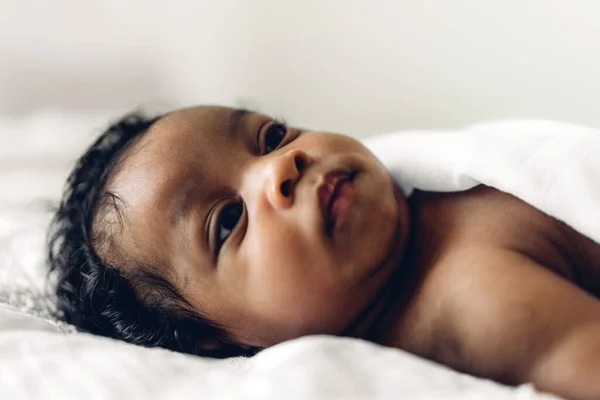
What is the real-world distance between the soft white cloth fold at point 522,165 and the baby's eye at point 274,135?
16cm

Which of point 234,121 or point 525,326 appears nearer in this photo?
point 525,326

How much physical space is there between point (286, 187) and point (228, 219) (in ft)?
0.30

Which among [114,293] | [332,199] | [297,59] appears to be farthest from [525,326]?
[297,59]

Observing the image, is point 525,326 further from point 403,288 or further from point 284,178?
point 284,178

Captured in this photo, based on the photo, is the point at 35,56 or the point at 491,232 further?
the point at 35,56

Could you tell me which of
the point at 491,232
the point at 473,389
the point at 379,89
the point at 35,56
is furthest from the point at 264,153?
the point at 35,56

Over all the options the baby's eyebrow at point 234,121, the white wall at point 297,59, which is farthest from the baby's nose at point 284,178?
the white wall at point 297,59

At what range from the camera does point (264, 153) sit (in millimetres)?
906

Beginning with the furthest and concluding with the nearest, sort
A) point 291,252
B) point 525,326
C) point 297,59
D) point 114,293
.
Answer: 1. point 297,59
2. point 114,293
3. point 291,252
4. point 525,326

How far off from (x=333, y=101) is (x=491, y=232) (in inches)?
32.4

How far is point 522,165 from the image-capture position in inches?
31.9

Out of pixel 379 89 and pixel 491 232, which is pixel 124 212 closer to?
pixel 491 232

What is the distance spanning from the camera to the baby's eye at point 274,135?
3.06 ft

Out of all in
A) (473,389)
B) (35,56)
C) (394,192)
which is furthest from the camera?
(35,56)
